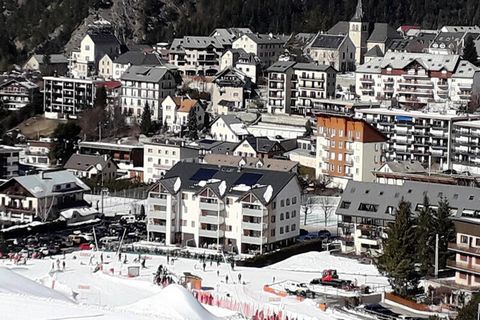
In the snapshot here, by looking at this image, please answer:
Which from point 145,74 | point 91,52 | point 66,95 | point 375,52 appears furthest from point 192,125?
point 91,52

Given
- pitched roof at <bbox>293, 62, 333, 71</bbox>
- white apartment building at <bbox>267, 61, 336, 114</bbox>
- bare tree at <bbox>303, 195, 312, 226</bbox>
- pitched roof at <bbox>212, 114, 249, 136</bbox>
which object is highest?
pitched roof at <bbox>293, 62, 333, 71</bbox>

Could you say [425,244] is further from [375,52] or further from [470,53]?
[375,52]

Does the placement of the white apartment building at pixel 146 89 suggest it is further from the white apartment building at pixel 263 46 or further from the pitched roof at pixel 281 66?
the white apartment building at pixel 263 46

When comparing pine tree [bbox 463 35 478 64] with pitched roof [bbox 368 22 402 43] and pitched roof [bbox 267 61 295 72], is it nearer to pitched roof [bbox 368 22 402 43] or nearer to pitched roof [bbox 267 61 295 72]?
pitched roof [bbox 368 22 402 43]

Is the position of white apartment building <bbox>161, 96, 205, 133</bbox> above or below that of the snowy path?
above

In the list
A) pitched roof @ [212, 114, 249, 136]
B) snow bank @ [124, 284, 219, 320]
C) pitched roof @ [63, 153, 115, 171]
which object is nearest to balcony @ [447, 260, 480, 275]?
snow bank @ [124, 284, 219, 320]

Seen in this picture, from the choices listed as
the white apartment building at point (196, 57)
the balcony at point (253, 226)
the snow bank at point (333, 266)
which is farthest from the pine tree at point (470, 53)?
the snow bank at point (333, 266)
